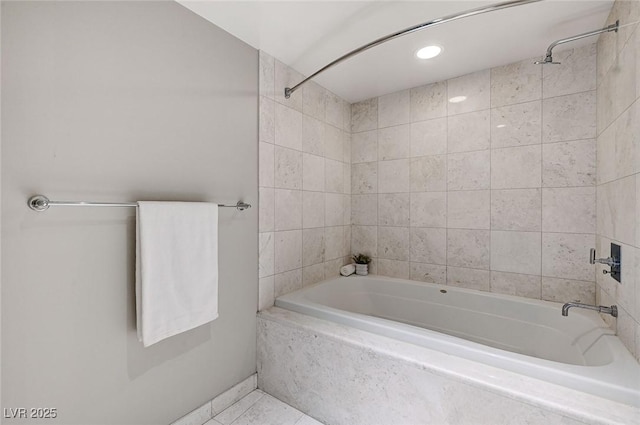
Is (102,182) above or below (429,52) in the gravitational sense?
below

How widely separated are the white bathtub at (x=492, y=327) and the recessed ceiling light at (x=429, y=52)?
1672mm

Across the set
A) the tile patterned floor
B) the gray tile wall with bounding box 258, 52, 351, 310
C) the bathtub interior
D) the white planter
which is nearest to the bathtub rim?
the bathtub interior

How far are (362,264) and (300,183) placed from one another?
0.97 m

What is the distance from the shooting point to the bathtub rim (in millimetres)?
932

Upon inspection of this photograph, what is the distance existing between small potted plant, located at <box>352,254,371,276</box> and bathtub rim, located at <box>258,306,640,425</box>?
3.47ft

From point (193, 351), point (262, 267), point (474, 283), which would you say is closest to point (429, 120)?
point (474, 283)

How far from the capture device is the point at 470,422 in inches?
43.5

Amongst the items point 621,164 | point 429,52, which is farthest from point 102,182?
point 621,164

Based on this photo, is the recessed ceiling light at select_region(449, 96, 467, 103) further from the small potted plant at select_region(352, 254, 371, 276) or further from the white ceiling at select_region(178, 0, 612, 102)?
the small potted plant at select_region(352, 254, 371, 276)

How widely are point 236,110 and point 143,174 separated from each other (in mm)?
686

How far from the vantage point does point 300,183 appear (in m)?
2.21

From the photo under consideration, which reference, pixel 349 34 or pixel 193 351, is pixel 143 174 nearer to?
pixel 193 351

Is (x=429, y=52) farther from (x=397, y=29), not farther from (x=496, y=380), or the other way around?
(x=496, y=380)

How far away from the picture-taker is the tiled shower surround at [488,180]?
182 cm
